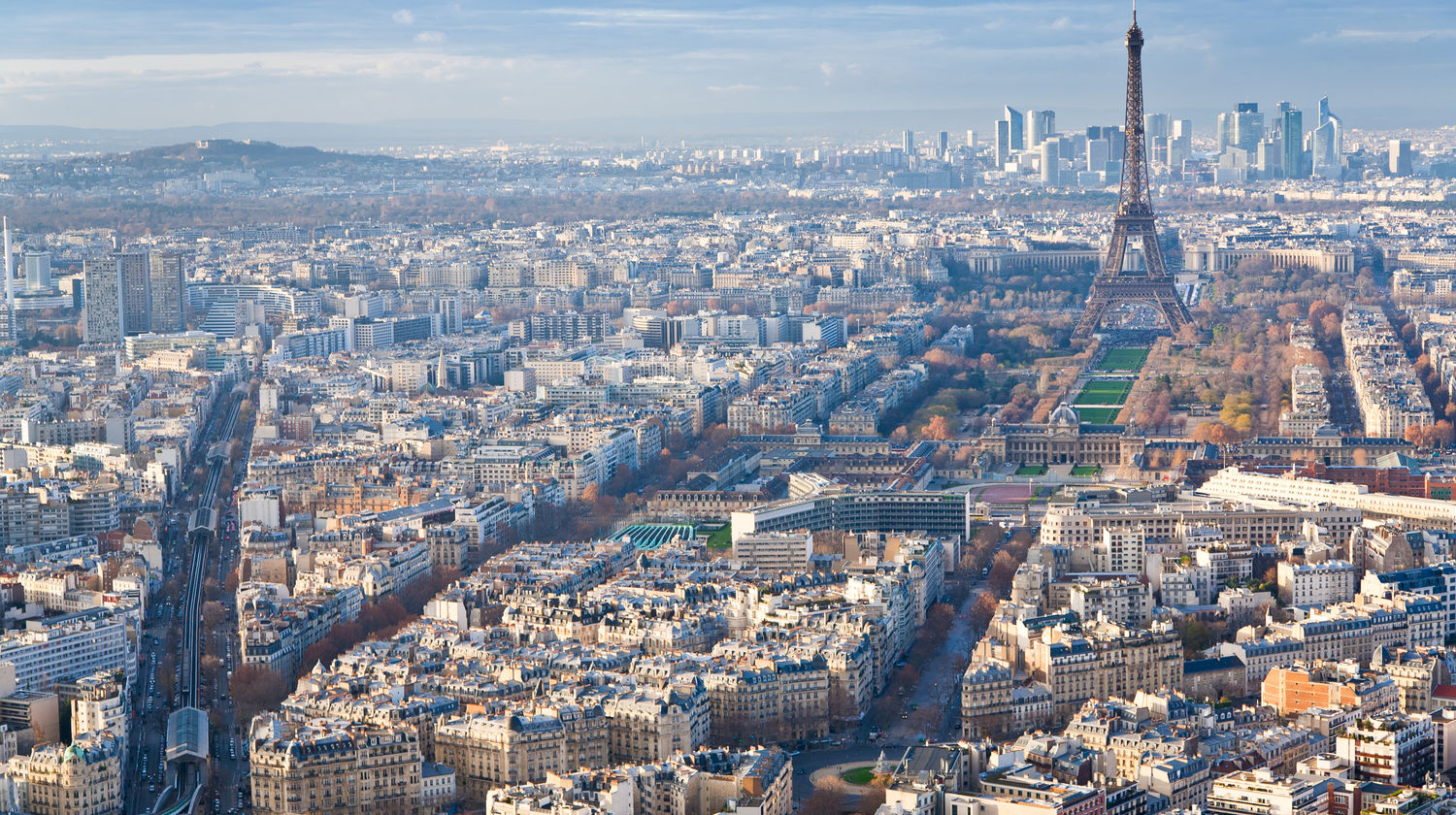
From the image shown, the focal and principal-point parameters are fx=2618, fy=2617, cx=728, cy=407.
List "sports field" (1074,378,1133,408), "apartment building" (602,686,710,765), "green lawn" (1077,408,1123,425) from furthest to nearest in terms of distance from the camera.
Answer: "sports field" (1074,378,1133,408)
"green lawn" (1077,408,1123,425)
"apartment building" (602,686,710,765)

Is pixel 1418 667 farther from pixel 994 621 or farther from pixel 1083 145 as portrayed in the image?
pixel 1083 145

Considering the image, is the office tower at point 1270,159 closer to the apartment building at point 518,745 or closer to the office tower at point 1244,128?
the office tower at point 1244,128

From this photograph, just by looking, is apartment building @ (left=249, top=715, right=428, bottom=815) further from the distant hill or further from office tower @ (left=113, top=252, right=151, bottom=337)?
the distant hill

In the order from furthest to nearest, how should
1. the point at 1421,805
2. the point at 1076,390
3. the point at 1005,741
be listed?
the point at 1076,390
the point at 1005,741
the point at 1421,805

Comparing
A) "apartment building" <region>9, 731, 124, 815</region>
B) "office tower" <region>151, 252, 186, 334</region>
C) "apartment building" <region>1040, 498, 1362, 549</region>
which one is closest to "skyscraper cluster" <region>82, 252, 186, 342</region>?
"office tower" <region>151, 252, 186, 334</region>

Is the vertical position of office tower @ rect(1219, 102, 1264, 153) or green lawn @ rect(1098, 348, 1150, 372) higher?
office tower @ rect(1219, 102, 1264, 153)

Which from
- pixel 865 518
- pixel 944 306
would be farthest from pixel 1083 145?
pixel 865 518
